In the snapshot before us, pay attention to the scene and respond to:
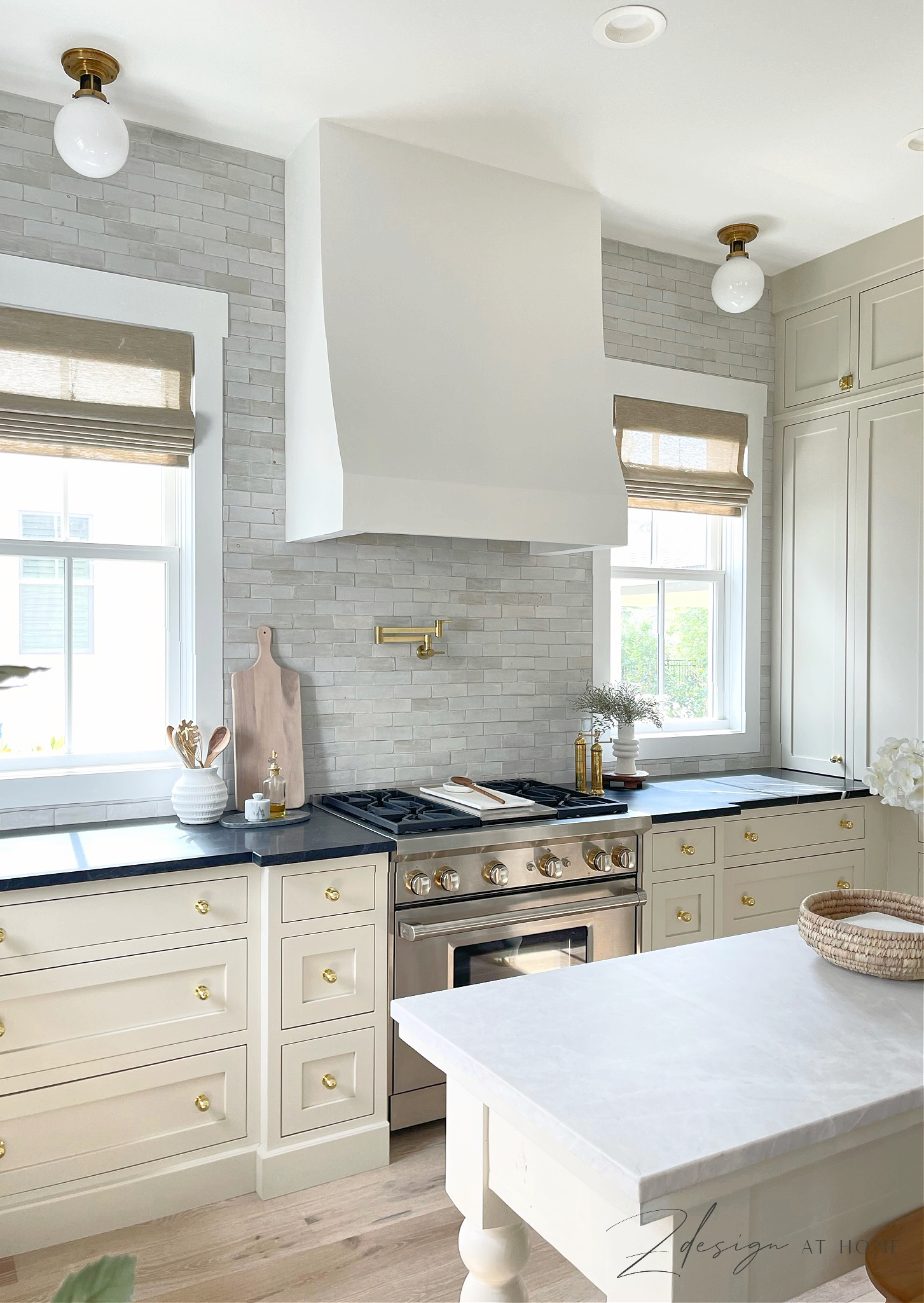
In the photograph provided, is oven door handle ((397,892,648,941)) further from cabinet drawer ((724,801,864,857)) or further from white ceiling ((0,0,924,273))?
white ceiling ((0,0,924,273))

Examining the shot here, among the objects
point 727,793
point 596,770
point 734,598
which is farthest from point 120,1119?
point 734,598

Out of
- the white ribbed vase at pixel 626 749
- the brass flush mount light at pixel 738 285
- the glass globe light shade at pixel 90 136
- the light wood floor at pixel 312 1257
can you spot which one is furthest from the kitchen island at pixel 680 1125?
the brass flush mount light at pixel 738 285

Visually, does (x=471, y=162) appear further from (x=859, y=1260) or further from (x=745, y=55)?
(x=859, y=1260)

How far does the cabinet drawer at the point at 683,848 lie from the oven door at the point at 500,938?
0.15m

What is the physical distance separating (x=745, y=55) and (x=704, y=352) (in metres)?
1.61

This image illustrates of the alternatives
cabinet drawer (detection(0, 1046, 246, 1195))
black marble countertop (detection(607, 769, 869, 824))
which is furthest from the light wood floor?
black marble countertop (detection(607, 769, 869, 824))

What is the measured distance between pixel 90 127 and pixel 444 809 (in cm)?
217

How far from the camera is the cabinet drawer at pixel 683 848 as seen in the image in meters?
3.29

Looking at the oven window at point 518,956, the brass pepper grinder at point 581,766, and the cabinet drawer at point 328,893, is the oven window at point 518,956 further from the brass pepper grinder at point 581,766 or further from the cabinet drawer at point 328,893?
the brass pepper grinder at point 581,766

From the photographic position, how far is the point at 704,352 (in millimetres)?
4242

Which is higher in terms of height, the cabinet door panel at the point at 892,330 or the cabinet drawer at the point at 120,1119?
the cabinet door panel at the point at 892,330

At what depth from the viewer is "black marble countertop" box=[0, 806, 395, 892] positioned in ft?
7.88

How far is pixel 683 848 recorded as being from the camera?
10.9ft

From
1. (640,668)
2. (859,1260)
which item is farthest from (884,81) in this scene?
(859,1260)
